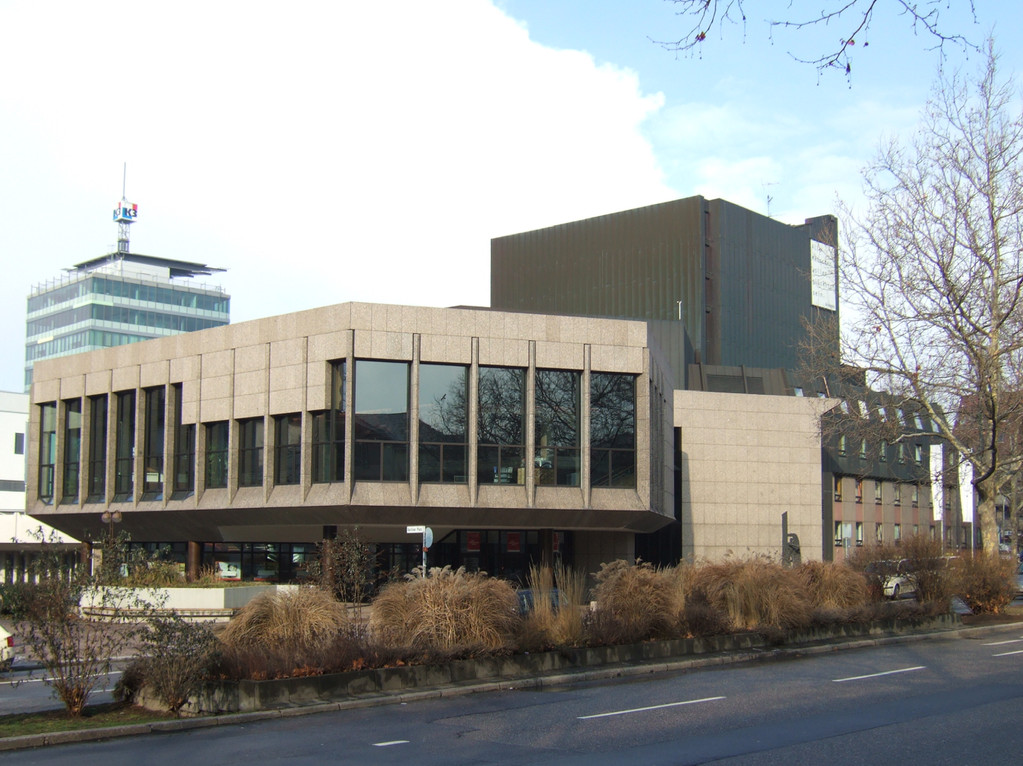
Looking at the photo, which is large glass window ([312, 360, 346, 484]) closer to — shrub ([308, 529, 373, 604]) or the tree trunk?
shrub ([308, 529, 373, 604])

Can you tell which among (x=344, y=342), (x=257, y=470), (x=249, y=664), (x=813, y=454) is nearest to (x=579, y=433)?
(x=344, y=342)

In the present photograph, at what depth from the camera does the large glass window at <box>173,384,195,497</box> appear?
138 feet

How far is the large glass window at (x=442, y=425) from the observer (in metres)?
36.5

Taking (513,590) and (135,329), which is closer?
(513,590)

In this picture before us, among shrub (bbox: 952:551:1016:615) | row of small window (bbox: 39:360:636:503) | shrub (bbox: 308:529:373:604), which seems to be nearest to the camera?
shrub (bbox: 308:529:373:604)

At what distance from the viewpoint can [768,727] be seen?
1262 centimetres

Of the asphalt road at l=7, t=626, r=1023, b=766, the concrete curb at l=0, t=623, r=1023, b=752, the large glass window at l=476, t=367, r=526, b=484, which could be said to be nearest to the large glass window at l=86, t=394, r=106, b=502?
the large glass window at l=476, t=367, r=526, b=484

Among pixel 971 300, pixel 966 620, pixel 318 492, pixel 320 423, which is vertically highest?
pixel 971 300

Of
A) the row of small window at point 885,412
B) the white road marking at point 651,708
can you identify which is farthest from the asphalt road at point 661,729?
the row of small window at point 885,412

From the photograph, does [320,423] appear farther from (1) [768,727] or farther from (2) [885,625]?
(1) [768,727]

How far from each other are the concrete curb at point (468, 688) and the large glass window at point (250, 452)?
22562mm

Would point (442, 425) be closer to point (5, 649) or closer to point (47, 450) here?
point (5, 649)

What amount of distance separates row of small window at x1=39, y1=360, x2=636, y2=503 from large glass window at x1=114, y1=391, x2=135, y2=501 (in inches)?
182

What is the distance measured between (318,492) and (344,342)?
16.7 ft
